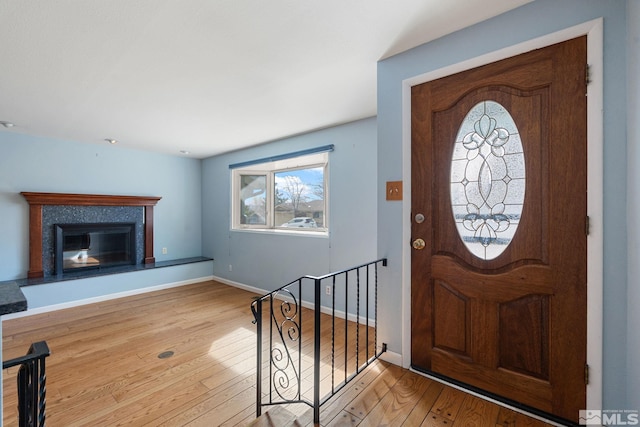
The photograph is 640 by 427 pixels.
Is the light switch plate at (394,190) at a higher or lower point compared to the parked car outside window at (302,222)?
higher

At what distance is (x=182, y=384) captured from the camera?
2.13m

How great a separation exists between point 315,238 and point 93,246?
341 cm

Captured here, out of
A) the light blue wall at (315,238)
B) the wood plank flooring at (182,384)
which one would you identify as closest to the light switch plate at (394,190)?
the light blue wall at (315,238)

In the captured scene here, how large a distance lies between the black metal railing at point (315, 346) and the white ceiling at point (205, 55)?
1452mm

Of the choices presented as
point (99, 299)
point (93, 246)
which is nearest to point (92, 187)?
Answer: point (93, 246)

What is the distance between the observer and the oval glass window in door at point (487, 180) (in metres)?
1.68

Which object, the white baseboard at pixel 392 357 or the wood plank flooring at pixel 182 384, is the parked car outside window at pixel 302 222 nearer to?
the wood plank flooring at pixel 182 384

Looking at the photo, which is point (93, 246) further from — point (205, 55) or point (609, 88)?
point (609, 88)

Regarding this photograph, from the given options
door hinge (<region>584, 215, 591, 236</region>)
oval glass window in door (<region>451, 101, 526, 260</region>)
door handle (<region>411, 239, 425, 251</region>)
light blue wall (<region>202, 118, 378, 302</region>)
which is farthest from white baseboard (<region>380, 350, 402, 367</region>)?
door hinge (<region>584, 215, 591, 236</region>)

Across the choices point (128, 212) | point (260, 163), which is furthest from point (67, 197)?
point (260, 163)

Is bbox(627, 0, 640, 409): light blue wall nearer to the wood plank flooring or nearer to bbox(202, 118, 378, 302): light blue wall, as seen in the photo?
the wood plank flooring

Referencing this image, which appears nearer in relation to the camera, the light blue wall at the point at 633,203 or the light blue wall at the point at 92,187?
the light blue wall at the point at 633,203

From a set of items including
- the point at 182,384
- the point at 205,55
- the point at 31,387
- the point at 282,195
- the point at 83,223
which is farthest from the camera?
the point at 282,195

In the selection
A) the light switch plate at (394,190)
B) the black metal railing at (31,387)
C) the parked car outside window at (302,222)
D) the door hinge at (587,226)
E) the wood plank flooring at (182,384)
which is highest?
the light switch plate at (394,190)
